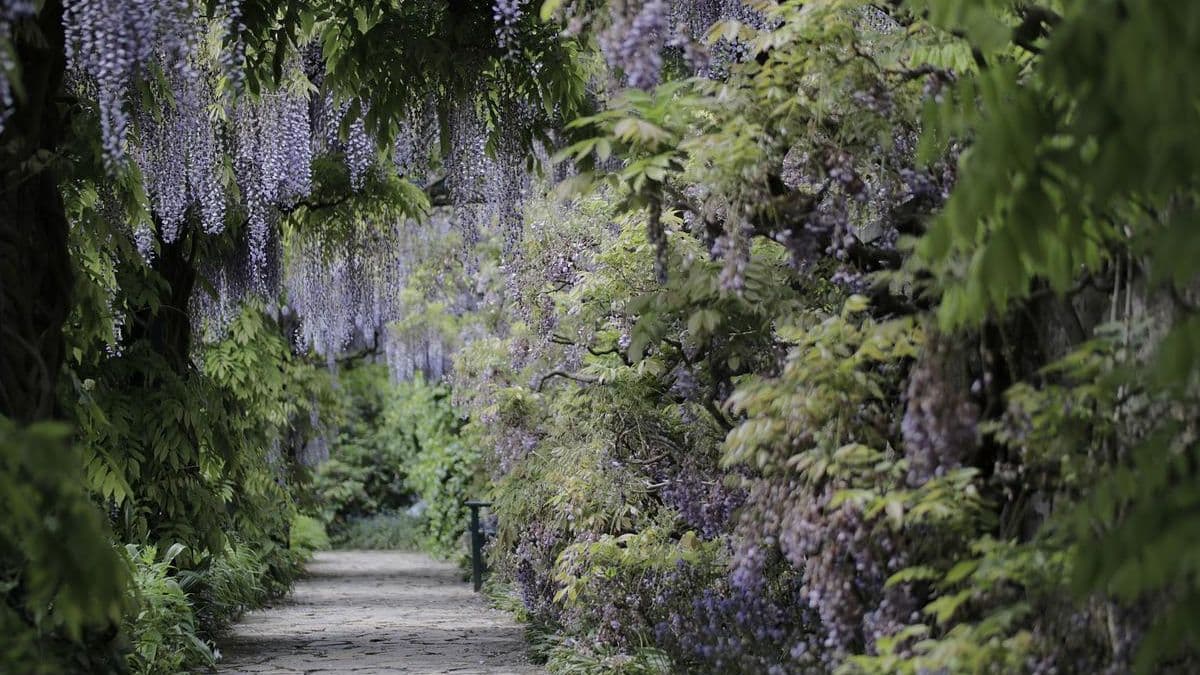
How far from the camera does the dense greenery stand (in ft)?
9.43

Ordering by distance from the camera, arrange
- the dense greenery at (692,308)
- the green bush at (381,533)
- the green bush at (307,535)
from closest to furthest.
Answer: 1. the dense greenery at (692,308)
2. the green bush at (307,535)
3. the green bush at (381,533)

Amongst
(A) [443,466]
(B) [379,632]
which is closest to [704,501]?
(B) [379,632]

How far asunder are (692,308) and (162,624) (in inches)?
165

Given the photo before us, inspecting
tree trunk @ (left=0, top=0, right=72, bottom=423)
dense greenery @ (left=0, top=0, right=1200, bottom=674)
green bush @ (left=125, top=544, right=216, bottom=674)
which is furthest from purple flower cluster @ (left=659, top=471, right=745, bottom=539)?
tree trunk @ (left=0, top=0, right=72, bottom=423)

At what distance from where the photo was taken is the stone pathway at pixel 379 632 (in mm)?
8281

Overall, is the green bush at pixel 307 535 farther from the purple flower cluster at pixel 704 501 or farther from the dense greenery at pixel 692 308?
the purple flower cluster at pixel 704 501

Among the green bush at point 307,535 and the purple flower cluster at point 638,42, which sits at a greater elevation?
the purple flower cluster at point 638,42

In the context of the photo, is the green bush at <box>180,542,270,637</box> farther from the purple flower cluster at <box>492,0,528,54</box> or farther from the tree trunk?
the purple flower cluster at <box>492,0,528,54</box>

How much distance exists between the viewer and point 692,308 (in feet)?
17.7

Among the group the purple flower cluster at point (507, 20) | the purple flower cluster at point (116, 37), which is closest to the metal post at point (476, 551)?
the purple flower cluster at point (507, 20)

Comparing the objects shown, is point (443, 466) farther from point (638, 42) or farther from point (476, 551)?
point (638, 42)

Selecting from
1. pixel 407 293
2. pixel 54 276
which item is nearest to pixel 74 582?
pixel 54 276

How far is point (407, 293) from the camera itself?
17766 millimetres

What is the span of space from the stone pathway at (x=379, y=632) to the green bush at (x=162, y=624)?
0.26 m
